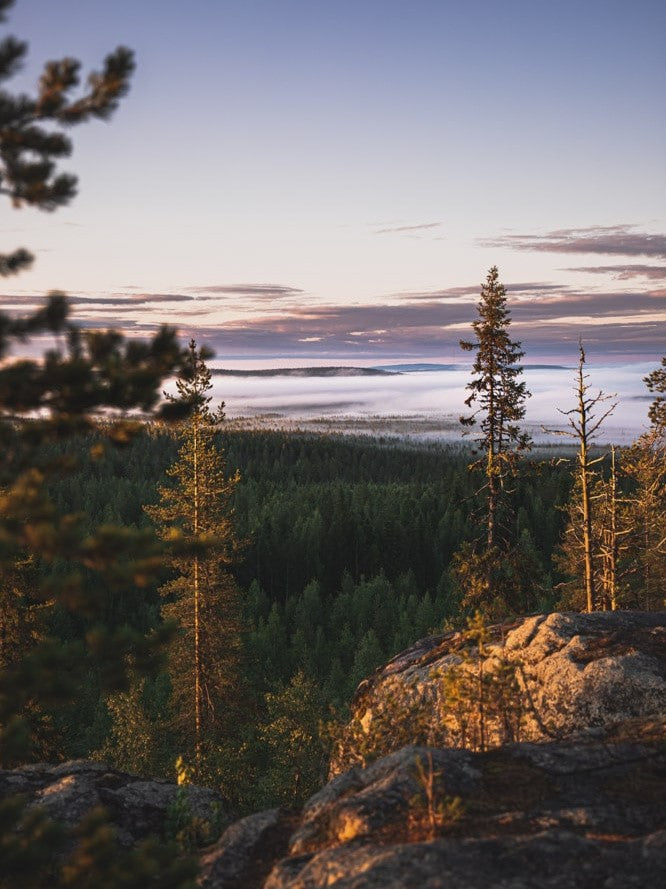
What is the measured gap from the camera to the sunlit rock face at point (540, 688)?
1038 centimetres

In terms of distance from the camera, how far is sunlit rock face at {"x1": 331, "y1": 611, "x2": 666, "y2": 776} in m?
10.4

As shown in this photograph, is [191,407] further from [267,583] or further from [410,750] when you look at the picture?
[267,583]

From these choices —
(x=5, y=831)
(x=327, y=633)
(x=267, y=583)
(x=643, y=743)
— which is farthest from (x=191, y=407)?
(x=267, y=583)

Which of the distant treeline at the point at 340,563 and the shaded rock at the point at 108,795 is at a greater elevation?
the shaded rock at the point at 108,795

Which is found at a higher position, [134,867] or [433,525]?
[134,867]

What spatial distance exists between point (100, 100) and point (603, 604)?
29.4 m

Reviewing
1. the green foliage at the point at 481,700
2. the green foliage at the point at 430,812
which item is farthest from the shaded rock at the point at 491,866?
the green foliage at the point at 481,700

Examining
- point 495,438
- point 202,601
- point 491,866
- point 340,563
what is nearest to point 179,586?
point 202,601

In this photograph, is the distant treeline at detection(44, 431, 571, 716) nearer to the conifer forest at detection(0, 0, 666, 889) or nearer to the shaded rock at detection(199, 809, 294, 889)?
the conifer forest at detection(0, 0, 666, 889)

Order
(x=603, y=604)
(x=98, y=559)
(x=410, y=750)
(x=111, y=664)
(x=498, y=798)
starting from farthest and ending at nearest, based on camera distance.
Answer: (x=603, y=604) → (x=410, y=750) → (x=498, y=798) → (x=111, y=664) → (x=98, y=559)

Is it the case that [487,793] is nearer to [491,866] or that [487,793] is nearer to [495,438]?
[491,866]

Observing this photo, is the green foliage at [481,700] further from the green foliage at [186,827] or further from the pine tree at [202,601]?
the pine tree at [202,601]

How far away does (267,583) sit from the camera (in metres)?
100

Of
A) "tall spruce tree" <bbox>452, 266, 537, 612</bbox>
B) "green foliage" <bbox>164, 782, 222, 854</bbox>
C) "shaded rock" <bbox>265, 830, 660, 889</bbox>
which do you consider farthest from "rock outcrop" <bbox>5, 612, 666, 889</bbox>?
"tall spruce tree" <bbox>452, 266, 537, 612</bbox>
